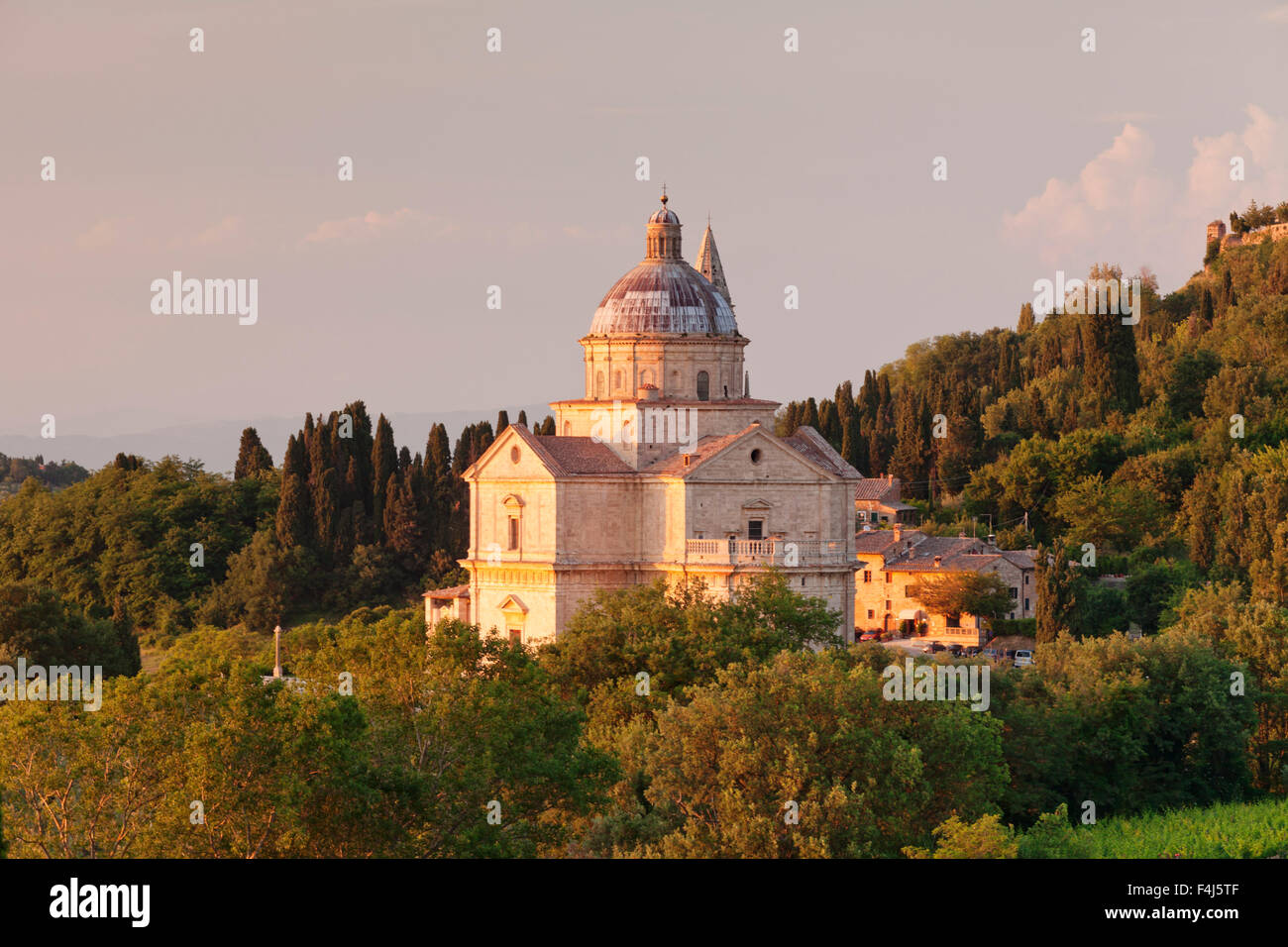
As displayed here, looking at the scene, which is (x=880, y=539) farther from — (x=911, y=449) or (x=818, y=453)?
(x=818, y=453)

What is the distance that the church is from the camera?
45344 millimetres

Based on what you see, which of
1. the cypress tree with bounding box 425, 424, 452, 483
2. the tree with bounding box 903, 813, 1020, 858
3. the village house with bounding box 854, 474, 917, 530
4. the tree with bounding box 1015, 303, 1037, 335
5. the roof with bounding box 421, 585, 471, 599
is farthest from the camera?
the tree with bounding box 1015, 303, 1037, 335

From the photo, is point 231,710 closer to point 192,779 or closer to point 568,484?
point 192,779

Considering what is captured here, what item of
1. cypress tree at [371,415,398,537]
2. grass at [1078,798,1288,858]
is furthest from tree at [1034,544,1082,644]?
cypress tree at [371,415,398,537]

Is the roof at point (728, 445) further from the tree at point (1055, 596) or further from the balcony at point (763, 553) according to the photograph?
the tree at point (1055, 596)

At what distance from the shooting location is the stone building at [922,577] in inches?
2532

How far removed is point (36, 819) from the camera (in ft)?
78.5

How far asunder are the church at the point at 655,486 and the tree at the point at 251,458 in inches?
1400

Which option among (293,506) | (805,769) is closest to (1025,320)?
(293,506)

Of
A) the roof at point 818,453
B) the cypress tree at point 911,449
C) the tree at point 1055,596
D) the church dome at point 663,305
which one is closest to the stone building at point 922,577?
the tree at point 1055,596

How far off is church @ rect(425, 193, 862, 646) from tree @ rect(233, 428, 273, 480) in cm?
3556

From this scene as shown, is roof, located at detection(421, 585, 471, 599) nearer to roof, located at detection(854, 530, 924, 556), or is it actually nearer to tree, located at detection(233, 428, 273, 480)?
roof, located at detection(854, 530, 924, 556)
